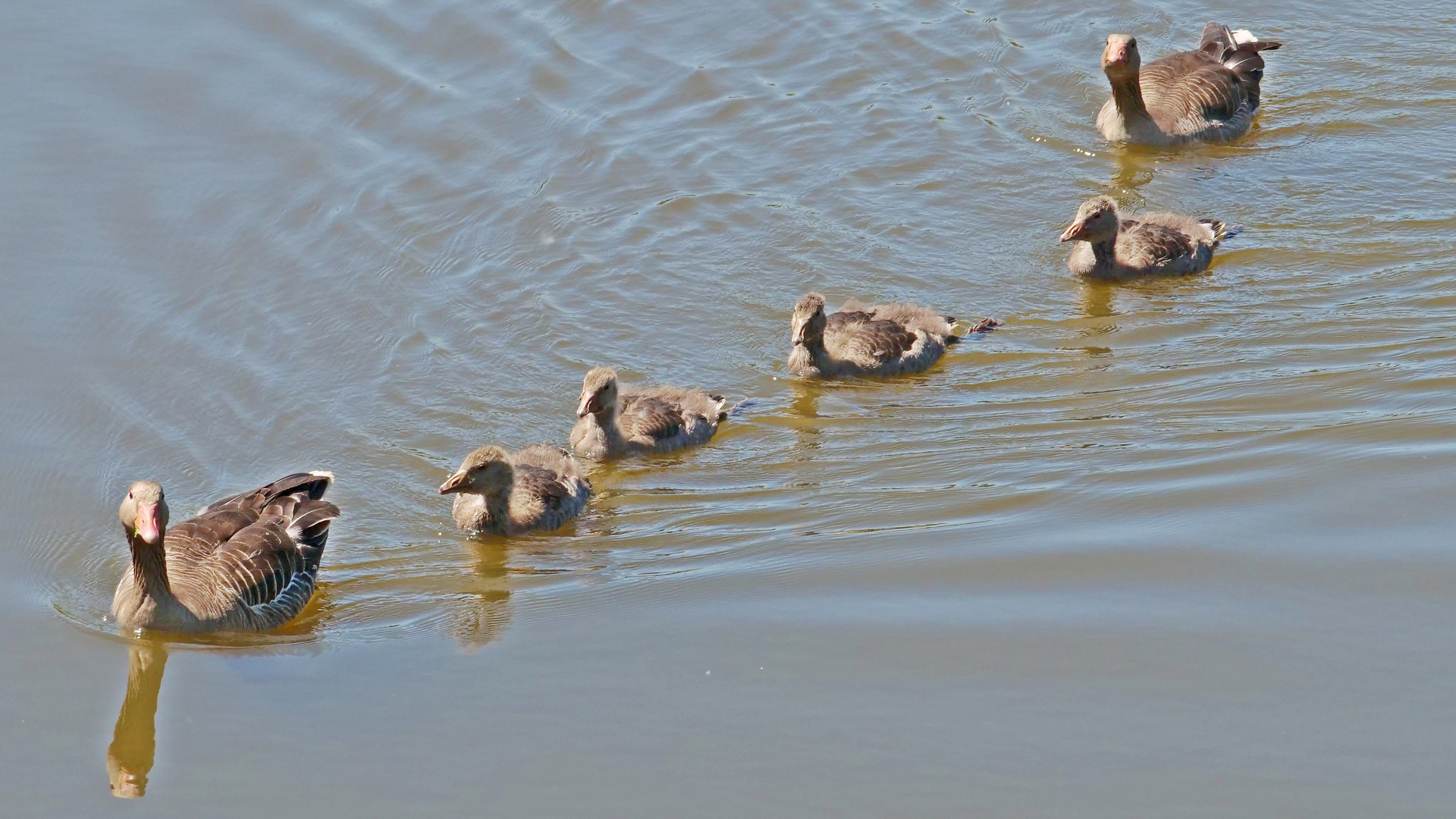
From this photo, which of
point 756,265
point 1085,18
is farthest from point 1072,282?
point 1085,18

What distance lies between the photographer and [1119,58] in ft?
53.5

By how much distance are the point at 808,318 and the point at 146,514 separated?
5.07m

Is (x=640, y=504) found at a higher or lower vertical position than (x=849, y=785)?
higher

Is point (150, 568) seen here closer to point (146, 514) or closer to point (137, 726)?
point (146, 514)

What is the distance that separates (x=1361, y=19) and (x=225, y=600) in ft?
46.1

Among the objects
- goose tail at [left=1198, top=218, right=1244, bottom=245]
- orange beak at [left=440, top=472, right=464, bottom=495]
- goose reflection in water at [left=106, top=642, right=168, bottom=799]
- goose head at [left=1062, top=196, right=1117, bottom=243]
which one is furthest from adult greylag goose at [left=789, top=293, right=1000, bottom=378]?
goose reflection in water at [left=106, top=642, right=168, bottom=799]

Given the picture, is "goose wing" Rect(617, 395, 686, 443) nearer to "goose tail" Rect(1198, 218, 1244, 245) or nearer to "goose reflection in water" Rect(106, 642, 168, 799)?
"goose reflection in water" Rect(106, 642, 168, 799)

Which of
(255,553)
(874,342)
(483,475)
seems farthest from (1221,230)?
(255,553)

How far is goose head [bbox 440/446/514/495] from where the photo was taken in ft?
35.0

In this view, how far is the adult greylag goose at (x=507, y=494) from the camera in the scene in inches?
422

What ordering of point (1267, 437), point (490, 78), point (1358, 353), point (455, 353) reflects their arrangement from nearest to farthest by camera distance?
1. point (1267, 437)
2. point (1358, 353)
3. point (455, 353)
4. point (490, 78)

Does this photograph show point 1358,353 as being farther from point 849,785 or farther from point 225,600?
point 225,600

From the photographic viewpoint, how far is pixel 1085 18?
19.2 m

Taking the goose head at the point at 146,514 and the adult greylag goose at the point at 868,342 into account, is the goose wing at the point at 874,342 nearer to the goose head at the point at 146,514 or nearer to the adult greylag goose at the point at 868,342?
the adult greylag goose at the point at 868,342
